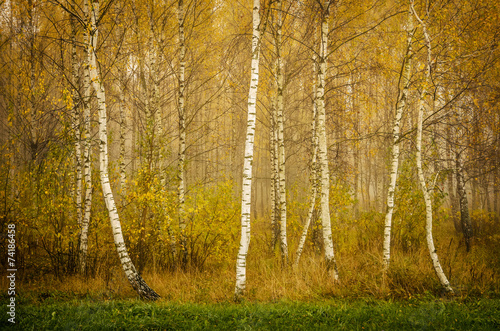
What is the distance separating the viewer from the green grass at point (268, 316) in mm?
4379

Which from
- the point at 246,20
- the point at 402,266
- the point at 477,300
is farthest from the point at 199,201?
the point at 246,20

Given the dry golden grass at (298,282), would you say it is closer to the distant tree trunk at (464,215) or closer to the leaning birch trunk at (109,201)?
the leaning birch trunk at (109,201)

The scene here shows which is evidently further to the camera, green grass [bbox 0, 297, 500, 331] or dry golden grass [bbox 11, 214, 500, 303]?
dry golden grass [bbox 11, 214, 500, 303]

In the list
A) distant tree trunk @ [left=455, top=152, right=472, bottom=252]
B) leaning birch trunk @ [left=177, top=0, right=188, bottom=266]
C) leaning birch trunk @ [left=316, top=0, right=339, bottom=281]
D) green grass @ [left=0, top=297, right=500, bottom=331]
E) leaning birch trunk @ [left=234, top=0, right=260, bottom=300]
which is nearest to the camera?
green grass @ [left=0, top=297, right=500, bottom=331]

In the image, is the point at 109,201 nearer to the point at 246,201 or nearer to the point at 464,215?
the point at 246,201

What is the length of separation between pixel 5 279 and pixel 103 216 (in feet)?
8.57

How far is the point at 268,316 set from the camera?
4691 mm

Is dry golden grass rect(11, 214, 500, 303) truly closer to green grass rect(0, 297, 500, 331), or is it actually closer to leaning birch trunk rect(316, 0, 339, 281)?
leaning birch trunk rect(316, 0, 339, 281)

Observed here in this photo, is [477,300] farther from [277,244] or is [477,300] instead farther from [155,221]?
[155,221]

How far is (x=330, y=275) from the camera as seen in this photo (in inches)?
→ 255

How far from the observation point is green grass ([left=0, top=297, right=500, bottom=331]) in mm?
4379

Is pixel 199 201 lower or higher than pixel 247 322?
higher

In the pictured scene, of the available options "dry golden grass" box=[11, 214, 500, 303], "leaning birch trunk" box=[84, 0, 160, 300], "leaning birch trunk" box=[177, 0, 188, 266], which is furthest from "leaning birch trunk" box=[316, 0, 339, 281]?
"leaning birch trunk" box=[84, 0, 160, 300]

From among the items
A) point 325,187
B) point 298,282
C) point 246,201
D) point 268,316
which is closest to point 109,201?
point 246,201
